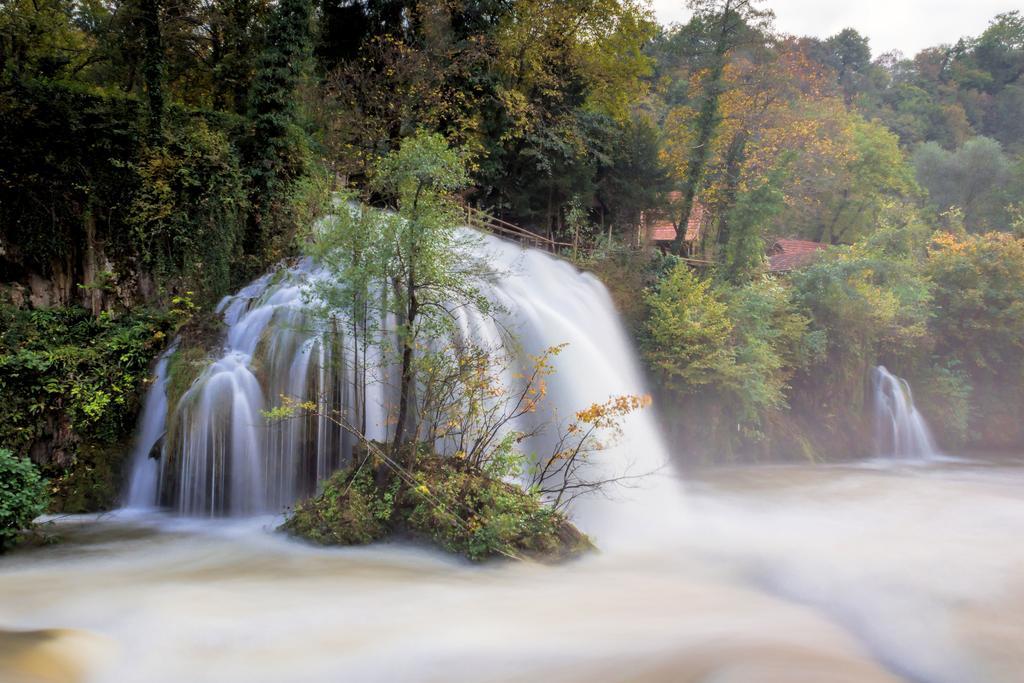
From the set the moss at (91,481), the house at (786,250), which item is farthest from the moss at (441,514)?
the house at (786,250)

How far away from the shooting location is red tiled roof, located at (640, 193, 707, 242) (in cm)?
2616

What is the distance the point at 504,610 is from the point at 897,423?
706 inches

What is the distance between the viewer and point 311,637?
6.05 meters

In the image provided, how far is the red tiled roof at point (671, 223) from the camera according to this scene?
26156 millimetres

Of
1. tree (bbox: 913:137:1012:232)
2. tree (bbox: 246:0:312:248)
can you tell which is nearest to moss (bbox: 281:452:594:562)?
tree (bbox: 246:0:312:248)

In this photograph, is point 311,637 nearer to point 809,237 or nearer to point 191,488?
point 191,488

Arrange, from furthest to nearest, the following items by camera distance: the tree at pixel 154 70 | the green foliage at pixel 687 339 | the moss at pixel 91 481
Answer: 1. the green foliage at pixel 687 339
2. the tree at pixel 154 70
3. the moss at pixel 91 481

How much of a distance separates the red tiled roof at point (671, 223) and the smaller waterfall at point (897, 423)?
8.47 m

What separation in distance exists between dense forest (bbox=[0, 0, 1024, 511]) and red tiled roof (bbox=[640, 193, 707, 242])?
2.57 ft

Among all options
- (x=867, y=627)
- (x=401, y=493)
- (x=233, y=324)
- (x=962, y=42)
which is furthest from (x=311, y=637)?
(x=962, y=42)

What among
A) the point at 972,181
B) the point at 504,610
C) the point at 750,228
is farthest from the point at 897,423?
the point at 972,181

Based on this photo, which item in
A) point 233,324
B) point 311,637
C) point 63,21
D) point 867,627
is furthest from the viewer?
point 63,21

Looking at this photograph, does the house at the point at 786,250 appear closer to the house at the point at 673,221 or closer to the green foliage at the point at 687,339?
the house at the point at 673,221

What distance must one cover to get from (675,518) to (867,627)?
15.7 feet
